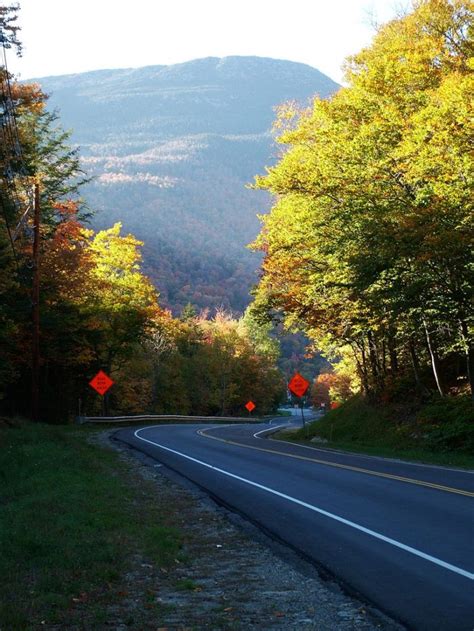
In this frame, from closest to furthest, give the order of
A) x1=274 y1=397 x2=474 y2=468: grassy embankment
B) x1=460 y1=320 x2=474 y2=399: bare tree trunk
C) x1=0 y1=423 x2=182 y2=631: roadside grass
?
x1=0 y1=423 x2=182 y2=631: roadside grass < x1=274 y1=397 x2=474 y2=468: grassy embankment < x1=460 y1=320 x2=474 y2=399: bare tree trunk

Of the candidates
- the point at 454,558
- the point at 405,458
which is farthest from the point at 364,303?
the point at 454,558

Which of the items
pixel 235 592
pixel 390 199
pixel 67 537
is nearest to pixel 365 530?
pixel 235 592

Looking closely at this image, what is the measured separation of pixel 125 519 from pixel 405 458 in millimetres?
13103

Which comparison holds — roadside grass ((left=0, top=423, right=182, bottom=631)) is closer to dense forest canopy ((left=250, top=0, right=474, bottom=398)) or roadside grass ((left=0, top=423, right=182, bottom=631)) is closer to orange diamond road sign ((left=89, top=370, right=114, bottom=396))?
dense forest canopy ((left=250, top=0, right=474, bottom=398))

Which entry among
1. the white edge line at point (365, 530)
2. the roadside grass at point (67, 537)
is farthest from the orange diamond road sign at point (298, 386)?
the roadside grass at point (67, 537)

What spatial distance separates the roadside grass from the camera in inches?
297

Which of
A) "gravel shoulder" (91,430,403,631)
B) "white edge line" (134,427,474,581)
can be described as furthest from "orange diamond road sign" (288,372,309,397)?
"gravel shoulder" (91,430,403,631)

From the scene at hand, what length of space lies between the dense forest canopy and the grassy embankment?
1.58 metres

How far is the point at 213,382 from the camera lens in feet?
285

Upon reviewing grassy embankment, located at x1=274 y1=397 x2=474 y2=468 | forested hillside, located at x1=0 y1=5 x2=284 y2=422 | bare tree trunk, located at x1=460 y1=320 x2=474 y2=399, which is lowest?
grassy embankment, located at x1=274 y1=397 x2=474 y2=468

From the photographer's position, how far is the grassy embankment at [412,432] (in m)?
24.5

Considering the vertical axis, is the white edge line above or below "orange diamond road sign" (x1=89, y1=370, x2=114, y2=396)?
below

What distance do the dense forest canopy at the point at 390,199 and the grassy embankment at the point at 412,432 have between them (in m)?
1.58

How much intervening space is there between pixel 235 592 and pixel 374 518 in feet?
14.5
